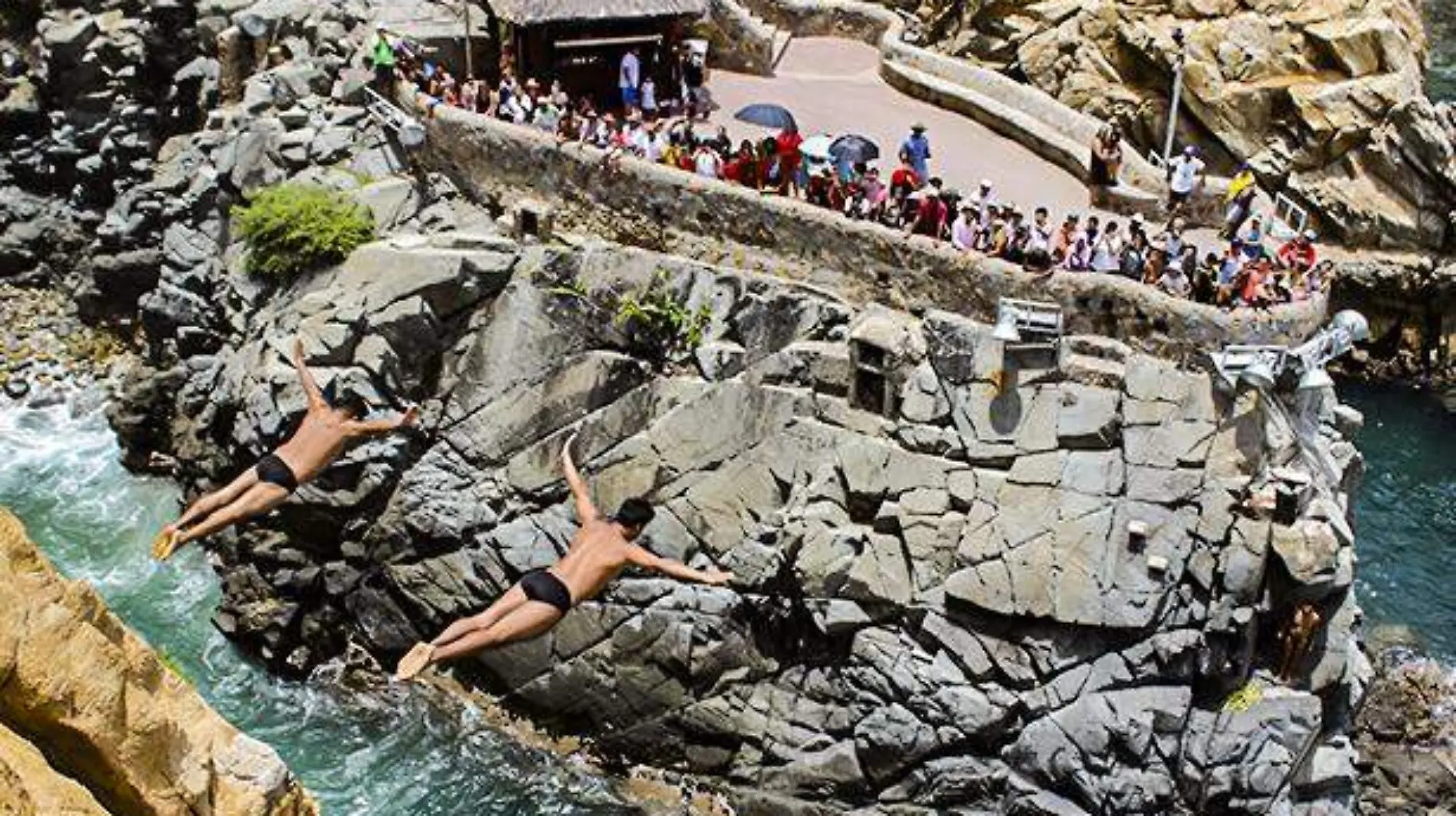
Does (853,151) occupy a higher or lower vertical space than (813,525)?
higher

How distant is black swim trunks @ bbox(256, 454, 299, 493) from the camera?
87.4ft

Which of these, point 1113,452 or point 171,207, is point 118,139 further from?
point 1113,452

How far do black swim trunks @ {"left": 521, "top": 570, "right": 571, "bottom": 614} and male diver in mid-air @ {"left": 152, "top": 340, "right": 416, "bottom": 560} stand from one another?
3689mm

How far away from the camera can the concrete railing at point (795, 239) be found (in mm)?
34500

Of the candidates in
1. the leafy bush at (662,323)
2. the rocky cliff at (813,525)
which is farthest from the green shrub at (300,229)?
the leafy bush at (662,323)

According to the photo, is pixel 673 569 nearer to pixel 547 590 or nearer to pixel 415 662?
pixel 547 590

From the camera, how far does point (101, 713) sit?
455 inches

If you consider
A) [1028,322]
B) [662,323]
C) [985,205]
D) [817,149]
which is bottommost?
[662,323]

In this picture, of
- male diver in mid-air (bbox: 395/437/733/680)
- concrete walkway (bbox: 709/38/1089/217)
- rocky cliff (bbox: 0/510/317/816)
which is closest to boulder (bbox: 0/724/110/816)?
rocky cliff (bbox: 0/510/317/816)

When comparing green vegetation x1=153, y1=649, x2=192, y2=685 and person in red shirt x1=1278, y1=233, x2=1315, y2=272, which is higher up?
green vegetation x1=153, y1=649, x2=192, y2=685

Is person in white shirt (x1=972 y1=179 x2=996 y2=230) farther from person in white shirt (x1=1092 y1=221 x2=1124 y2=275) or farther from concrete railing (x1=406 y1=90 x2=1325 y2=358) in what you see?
person in white shirt (x1=1092 y1=221 x2=1124 y2=275)

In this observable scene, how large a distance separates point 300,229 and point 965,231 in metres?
15.0

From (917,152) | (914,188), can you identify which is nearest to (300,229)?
(914,188)

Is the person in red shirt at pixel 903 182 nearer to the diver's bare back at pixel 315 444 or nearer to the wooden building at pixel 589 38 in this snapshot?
the wooden building at pixel 589 38
